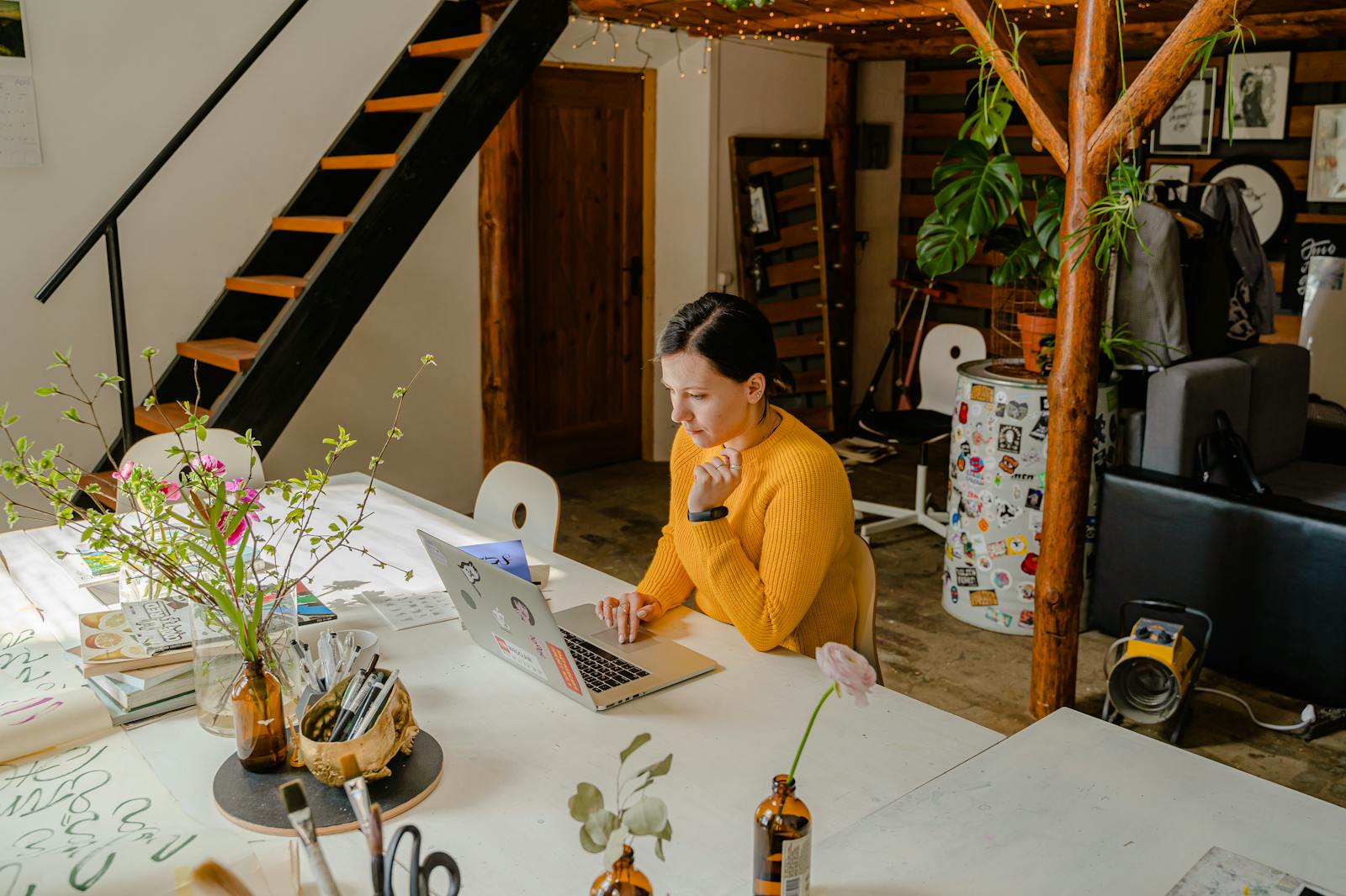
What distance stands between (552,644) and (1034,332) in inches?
109

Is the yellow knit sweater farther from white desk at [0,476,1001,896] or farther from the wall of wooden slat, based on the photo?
the wall of wooden slat

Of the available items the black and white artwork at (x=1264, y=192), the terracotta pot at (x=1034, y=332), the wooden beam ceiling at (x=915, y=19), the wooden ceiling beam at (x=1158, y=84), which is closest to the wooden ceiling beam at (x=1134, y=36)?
the wooden beam ceiling at (x=915, y=19)

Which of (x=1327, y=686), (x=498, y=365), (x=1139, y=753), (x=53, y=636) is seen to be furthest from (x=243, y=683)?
(x=498, y=365)

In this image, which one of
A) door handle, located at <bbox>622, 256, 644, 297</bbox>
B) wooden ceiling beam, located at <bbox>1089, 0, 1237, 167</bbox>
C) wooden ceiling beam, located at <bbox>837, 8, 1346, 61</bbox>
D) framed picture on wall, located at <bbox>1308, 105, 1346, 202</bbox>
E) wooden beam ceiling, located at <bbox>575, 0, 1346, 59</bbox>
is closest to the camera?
wooden ceiling beam, located at <bbox>1089, 0, 1237, 167</bbox>

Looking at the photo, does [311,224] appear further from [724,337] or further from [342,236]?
[724,337]

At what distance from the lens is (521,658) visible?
1916 millimetres

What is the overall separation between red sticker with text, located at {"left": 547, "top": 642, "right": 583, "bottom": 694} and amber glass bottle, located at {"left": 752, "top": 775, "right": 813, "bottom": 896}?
0.60 m

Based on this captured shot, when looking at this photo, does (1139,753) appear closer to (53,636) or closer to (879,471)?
(53,636)

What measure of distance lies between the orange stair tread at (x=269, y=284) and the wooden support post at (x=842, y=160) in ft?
11.5

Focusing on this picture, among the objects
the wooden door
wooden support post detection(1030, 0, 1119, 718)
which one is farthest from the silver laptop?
the wooden door

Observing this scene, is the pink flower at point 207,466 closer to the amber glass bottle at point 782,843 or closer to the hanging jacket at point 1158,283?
the amber glass bottle at point 782,843

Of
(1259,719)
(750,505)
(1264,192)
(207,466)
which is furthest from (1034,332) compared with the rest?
(207,466)

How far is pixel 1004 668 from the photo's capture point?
148 inches

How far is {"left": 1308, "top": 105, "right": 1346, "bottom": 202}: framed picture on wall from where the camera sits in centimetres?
534
